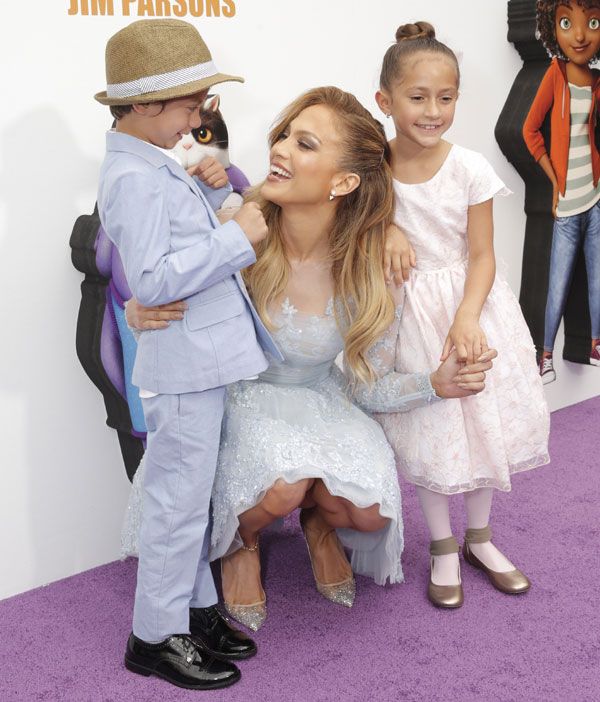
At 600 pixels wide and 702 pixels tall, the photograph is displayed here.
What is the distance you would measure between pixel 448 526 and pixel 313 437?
457mm

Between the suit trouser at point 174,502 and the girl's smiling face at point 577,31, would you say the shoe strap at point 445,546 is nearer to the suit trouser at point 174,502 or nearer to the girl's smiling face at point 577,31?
the suit trouser at point 174,502

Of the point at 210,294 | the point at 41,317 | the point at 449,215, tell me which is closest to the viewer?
the point at 210,294

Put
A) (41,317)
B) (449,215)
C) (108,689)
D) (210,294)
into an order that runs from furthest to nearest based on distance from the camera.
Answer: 1. (41,317)
2. (449,215)
3. (108,689)
4. (210,294)

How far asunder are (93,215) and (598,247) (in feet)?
5.77

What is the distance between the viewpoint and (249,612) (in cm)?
206

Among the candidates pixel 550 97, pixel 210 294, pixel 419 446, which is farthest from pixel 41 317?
pixel 550 97

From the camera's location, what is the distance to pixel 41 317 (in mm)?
2139

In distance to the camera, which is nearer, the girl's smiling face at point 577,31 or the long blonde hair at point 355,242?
the long blonde hair at point 355,242

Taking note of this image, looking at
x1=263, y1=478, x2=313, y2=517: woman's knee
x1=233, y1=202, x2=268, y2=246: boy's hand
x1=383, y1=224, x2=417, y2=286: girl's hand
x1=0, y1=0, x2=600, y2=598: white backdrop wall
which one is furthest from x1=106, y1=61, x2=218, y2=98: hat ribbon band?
x1=263, y1=478, x2=313, y2=517: woman's knee

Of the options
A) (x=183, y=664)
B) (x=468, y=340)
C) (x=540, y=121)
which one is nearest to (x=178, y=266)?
(x=468, y=340)

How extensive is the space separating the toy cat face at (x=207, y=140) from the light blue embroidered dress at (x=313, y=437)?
18.3 inches

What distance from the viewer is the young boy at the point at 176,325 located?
5.28 feet

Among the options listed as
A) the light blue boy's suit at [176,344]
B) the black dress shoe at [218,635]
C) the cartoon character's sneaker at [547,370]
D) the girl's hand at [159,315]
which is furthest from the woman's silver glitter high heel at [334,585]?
the cartoon character's sneaker at [547,370]

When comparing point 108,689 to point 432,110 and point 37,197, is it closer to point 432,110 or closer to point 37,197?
point 37,197
